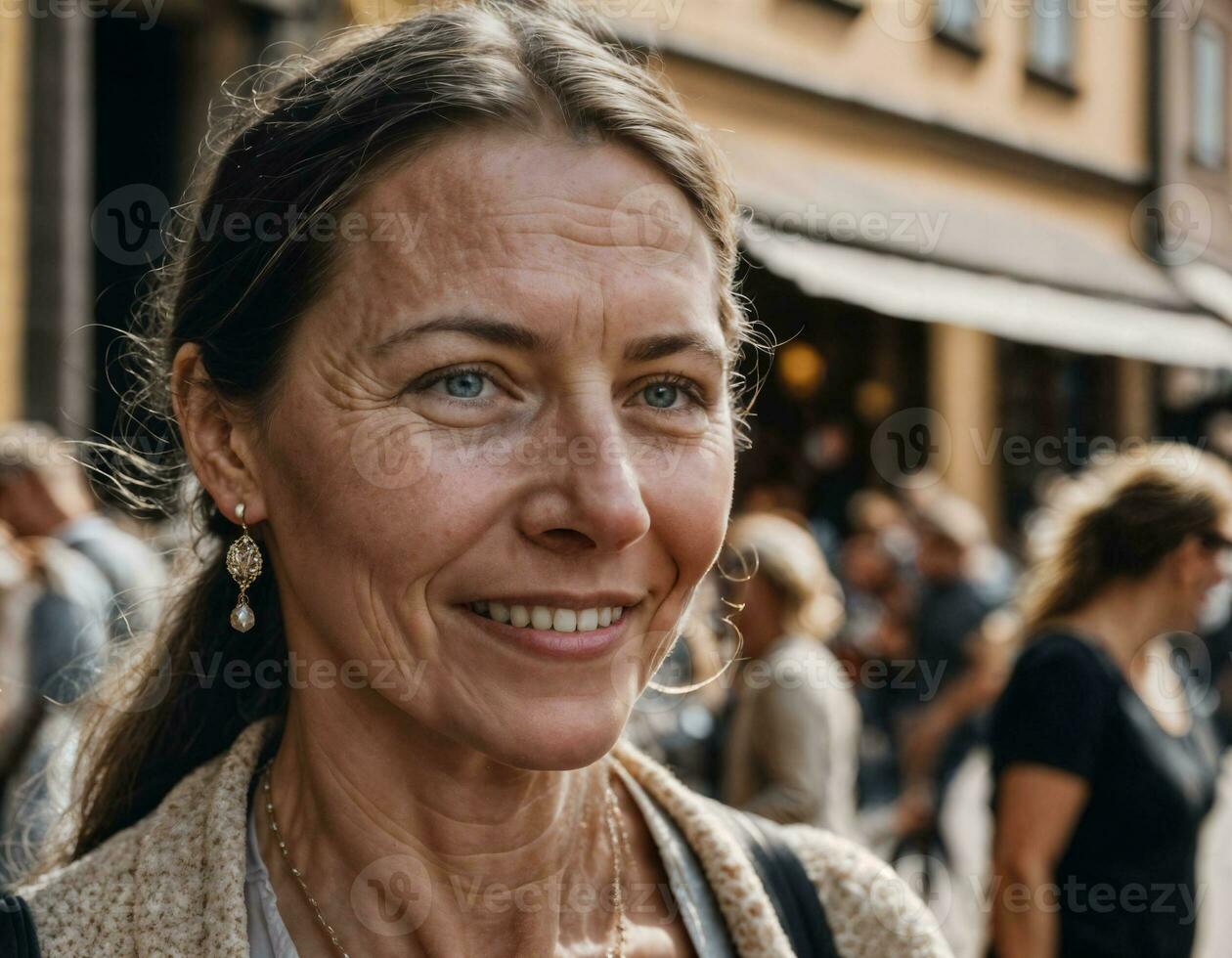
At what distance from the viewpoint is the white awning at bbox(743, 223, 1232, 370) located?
759cm

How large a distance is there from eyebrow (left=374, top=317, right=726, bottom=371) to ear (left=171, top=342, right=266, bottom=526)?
0.26 metres

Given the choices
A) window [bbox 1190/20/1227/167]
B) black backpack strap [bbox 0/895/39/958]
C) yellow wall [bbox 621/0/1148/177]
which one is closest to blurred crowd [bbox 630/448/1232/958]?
black backpack strap [bbox 0/895/39/958]

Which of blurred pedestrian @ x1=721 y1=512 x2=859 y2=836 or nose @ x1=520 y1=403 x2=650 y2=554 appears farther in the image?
blurred pedestrian @ x1=721 y1=512 x2=859 y2=836

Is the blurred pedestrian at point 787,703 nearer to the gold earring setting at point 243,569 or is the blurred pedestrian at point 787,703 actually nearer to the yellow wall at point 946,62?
Answer: the gold earring setting at point 243,569

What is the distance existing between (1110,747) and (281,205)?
271 cm

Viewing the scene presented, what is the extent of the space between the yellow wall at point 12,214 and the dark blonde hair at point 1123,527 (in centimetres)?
465

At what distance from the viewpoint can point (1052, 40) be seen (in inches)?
560

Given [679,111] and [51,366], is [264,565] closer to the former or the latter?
[679,111]

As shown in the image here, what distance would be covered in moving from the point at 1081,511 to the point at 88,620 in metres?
2.99

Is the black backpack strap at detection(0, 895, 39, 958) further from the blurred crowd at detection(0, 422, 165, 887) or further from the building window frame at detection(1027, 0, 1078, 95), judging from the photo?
the building window frame at detection(1027, 0, 1078, 95)

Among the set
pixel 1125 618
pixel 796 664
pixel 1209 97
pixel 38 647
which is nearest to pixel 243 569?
pixel 38 647

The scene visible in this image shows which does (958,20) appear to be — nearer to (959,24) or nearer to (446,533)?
(959,24)

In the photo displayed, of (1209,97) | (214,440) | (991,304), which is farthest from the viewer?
(1209,97)

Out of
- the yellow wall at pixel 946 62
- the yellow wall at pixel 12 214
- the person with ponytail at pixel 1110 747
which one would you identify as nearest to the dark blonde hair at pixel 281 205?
the person with ponytail at pixel 1110 747
